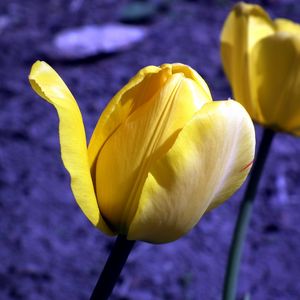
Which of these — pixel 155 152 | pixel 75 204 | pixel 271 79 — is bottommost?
pixel 75 204

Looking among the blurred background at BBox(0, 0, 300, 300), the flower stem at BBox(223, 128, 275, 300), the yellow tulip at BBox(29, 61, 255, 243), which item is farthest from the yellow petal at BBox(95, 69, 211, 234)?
the blurred background at BBox(0, 0, 300, 300)

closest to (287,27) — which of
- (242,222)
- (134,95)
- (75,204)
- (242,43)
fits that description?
(242,43)

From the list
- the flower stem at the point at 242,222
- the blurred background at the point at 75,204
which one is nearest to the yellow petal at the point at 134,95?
the flower stem at the point at 242,222

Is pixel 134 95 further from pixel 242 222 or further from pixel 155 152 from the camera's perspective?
pixel 242 222

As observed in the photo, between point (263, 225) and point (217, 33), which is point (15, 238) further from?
point (217, 33)

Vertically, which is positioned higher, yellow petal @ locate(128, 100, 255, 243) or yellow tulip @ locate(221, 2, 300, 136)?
yellow petal @ locate(128, 100, 255, 243)

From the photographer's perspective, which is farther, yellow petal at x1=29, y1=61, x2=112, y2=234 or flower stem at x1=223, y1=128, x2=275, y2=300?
flower stem at x1=223, y1=128, x2=275, y2=300

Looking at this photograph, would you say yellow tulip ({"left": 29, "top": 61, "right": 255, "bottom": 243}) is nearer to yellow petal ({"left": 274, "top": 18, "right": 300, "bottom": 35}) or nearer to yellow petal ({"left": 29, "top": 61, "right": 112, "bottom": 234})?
yellow petal ({"left": 29, "top": 61, "right": 112, "bottom": 234})
